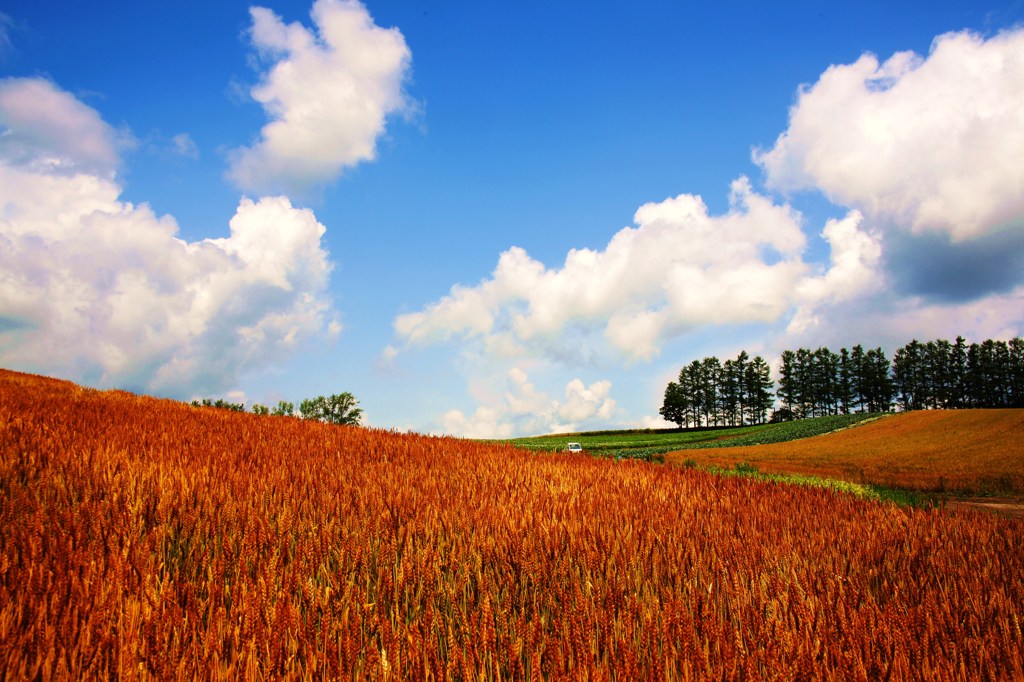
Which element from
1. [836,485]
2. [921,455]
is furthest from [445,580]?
[921,455]

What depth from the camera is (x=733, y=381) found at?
108500mm

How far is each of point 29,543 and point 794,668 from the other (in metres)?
3.90

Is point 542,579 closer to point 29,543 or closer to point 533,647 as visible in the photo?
point 533,647

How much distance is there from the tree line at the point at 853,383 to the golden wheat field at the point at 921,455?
52.7 metres

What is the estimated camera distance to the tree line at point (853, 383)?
98875 millimetres

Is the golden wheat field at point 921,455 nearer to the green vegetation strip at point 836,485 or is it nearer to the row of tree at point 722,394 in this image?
the green vegetation strip at point 836,485

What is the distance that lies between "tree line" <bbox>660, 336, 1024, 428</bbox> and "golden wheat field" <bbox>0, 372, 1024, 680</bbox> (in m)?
107

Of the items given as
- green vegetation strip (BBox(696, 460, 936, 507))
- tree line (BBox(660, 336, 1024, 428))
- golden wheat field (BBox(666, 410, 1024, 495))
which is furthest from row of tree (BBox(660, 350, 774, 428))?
green vegetation strip (BBox(696, 460, 936, 507))

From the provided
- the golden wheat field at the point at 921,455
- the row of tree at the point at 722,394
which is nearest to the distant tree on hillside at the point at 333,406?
the golden wheat field at the point at 921,455

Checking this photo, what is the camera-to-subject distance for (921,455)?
33.3 meters

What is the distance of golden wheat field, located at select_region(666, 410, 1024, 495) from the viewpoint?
24.6m

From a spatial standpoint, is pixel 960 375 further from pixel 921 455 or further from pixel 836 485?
pixel 836 485

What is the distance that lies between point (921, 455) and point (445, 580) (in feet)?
132

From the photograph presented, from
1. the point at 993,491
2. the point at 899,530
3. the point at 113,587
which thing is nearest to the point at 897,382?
the point at 993,491
